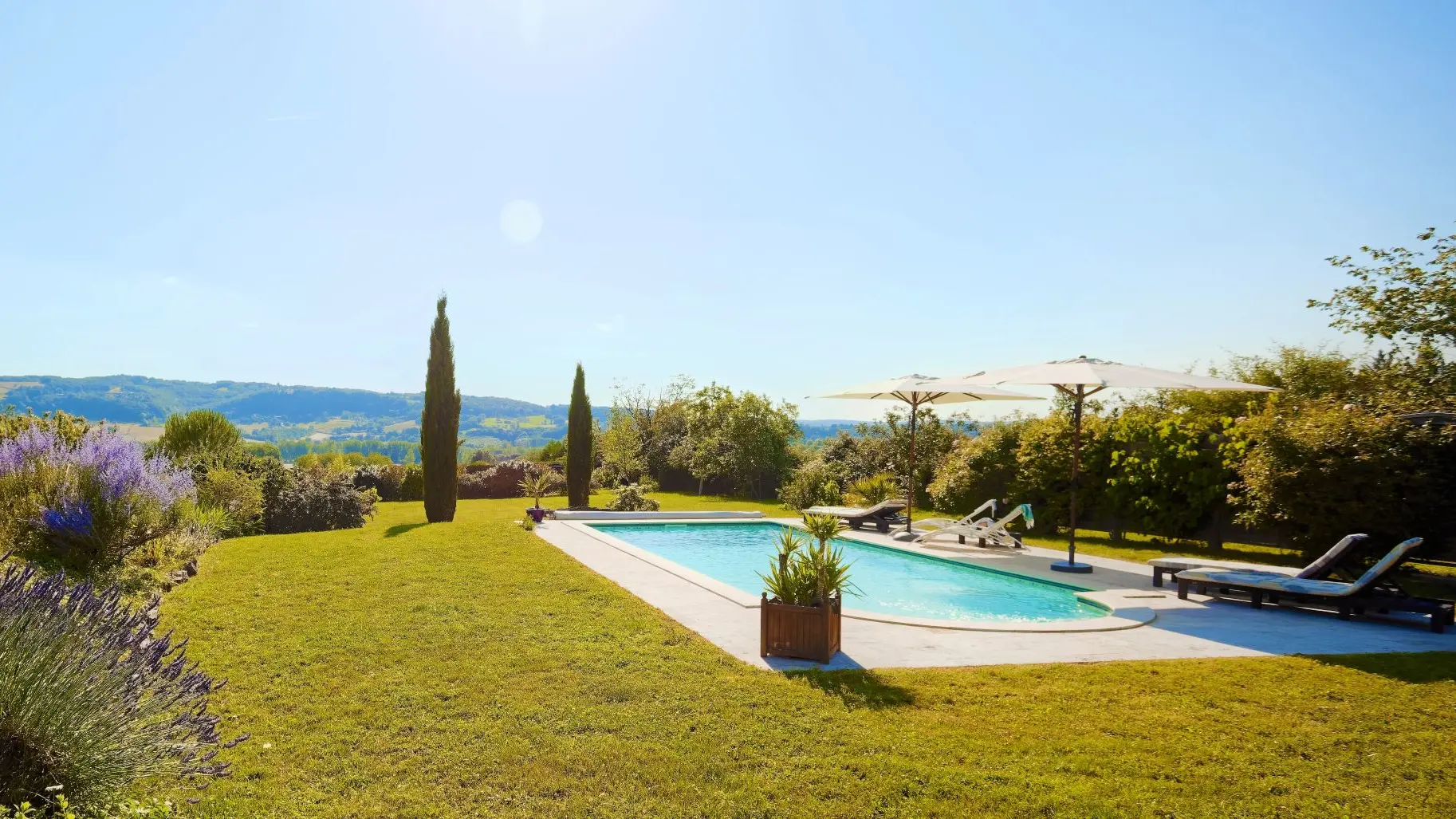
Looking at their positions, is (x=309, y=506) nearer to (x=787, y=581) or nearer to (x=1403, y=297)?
(x=787, y=581)

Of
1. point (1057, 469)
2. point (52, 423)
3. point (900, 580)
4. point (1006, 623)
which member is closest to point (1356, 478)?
point (1057, 469)

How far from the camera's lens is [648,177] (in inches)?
586

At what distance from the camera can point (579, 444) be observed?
21516mm

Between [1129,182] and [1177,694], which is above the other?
[1129,182]

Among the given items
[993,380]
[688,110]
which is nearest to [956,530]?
[993,380]

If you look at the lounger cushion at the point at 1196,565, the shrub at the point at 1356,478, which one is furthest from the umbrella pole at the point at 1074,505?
the shrub at the point at 1356,478

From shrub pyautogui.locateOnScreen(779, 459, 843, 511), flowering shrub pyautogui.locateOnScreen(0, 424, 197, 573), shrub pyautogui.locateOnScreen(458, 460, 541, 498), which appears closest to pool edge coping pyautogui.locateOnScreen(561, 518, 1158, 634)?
flowering shrub pyautogui.locateOnScreen(0, 424, 197, 573)

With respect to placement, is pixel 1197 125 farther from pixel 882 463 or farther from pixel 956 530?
pixel 882 463

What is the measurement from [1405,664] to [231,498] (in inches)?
629

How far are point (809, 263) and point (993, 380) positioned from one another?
8.30 meters

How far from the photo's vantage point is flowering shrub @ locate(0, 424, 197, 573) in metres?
7.95

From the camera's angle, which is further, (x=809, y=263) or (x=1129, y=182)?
(x=809, y=263)

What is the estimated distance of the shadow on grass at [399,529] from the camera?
13312 millimetres

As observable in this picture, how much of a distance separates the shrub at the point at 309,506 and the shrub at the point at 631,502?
5703 mm
